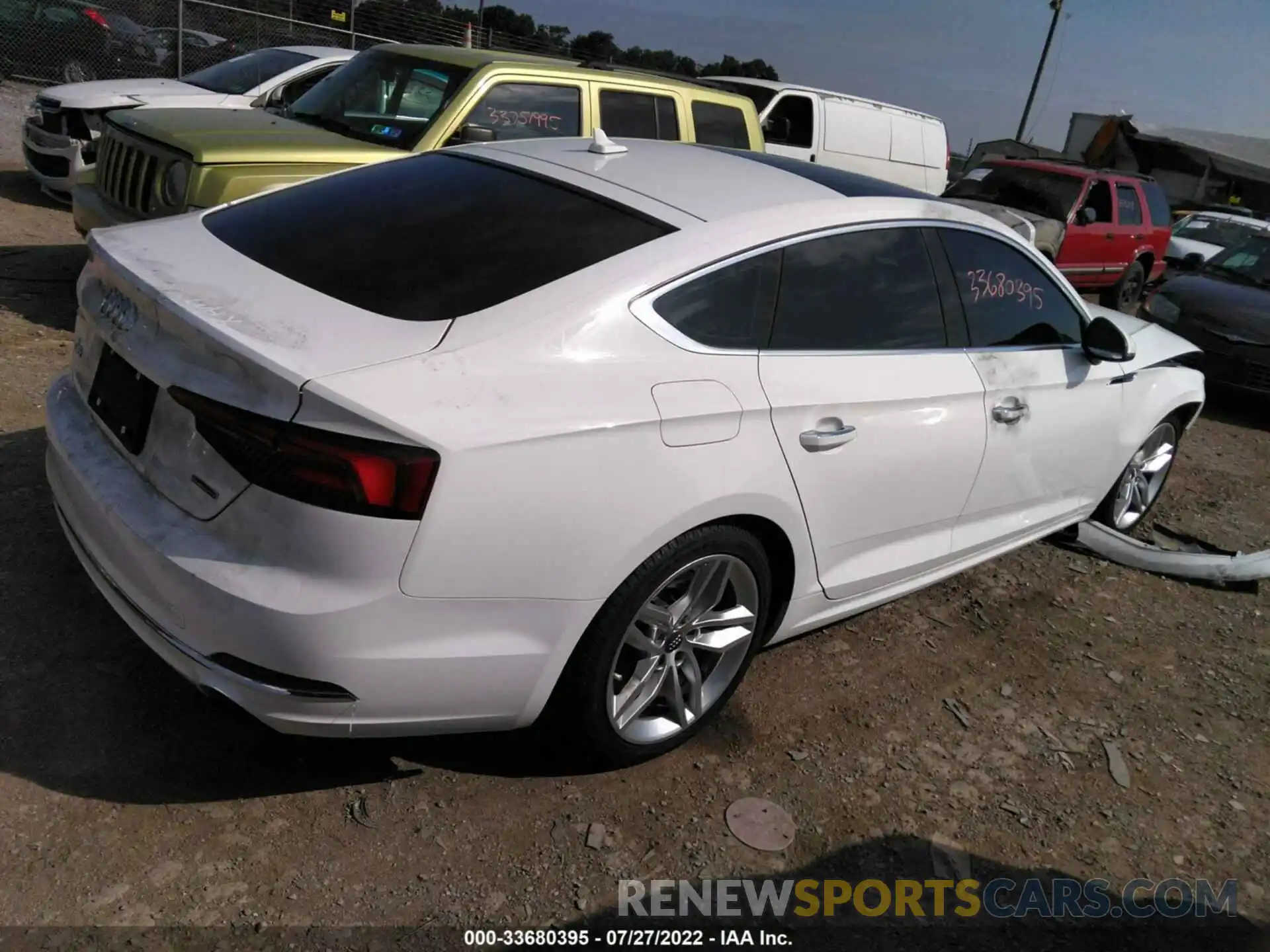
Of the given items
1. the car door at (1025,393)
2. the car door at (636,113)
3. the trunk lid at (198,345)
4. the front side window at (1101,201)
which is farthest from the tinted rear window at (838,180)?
the front side window at (1101,201)

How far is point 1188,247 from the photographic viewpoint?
14898 mm

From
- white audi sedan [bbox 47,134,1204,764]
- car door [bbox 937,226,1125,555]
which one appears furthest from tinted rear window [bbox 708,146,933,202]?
car door [bbox 937,226,1125,555]

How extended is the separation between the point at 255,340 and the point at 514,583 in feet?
2.62

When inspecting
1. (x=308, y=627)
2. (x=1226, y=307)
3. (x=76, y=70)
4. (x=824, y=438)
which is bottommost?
(x=76, y=70)

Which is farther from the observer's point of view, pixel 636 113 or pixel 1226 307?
pixel 1226 307

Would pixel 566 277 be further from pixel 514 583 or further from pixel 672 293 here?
pixel 514 583

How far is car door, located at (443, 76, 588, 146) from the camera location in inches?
253

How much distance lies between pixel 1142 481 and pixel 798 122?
926 centimetres

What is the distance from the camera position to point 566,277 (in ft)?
8.56

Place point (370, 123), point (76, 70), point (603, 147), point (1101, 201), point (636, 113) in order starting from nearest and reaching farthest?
point (603, 147) < point (370, 123) < point (636, 113) < point (1101, 201) < point (76, 70)

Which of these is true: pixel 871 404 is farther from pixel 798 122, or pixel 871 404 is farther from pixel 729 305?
pixel 798 122

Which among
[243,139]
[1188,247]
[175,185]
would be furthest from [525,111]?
[1188,247]

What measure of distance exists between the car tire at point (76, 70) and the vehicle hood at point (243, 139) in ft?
30.1

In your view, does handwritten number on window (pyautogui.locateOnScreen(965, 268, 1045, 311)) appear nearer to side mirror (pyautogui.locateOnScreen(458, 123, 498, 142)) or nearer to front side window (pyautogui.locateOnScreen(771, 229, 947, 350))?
front side window (pyautogui.locateOnScreen(771, 229, 947, 350))
